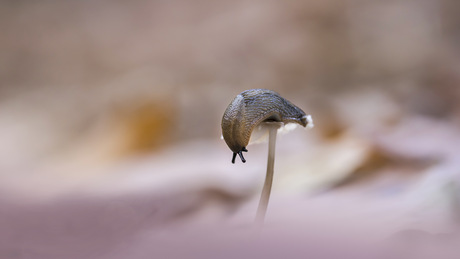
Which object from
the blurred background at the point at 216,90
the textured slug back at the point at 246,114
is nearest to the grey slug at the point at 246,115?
the textured slug back at the point at 246,114

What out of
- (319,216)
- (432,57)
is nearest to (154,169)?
(319,216)

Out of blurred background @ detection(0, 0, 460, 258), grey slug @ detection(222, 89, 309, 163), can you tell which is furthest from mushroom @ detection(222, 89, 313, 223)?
blurred background @ detection(0, 0, 460, 258)

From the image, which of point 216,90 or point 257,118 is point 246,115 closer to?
point 257,118

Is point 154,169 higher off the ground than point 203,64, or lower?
lower

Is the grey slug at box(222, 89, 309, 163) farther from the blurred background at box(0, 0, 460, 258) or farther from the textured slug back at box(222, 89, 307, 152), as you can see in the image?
the blurred background at box(0, 0, 460, 258)

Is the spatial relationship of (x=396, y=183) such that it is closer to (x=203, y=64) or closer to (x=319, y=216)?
(x=319, y=216)

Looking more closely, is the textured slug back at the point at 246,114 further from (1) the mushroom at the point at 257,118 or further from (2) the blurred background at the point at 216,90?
(2) the blurred background at the point at 216,90

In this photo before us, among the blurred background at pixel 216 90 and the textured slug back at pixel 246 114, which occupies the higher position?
the blurred background at pixel 216 90
